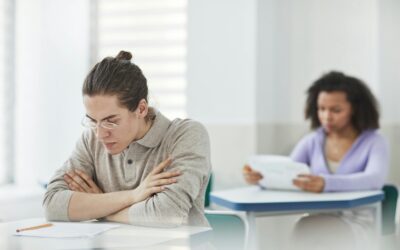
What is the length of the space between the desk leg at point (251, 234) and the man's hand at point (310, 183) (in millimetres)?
298

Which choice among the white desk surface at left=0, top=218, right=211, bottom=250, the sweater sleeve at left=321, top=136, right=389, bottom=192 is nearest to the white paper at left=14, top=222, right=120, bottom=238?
the white desk surface at left=0, top=218, right=211, bottom=250

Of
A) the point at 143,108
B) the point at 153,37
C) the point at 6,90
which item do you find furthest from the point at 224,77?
the point at 6,90

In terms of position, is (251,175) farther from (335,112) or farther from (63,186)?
(63,186)

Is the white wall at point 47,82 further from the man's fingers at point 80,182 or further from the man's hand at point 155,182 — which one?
the man's hand at point 155,182

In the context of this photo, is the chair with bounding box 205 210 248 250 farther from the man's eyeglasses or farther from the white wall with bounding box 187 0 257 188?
the man's eyeglasses

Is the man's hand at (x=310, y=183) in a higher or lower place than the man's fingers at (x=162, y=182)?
lower

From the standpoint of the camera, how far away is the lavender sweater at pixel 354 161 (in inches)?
75.4

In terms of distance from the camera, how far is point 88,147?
1.31m

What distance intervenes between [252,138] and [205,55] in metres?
0.61

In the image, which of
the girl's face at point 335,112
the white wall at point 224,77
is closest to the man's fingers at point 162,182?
the white wall at point 224,77

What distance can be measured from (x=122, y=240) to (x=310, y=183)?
3.27ft

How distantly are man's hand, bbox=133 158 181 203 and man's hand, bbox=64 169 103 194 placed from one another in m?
0.12

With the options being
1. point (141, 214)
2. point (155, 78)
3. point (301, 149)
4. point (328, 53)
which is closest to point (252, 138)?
point (301, 149)

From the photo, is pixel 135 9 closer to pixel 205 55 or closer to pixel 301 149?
pixel 205 55
